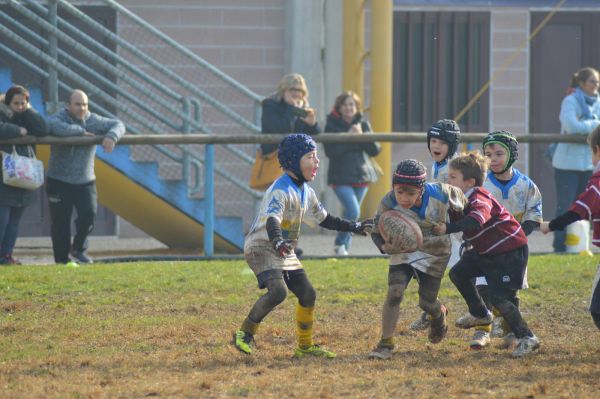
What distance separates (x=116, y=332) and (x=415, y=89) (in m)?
9.32

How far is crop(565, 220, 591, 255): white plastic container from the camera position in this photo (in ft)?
44.2

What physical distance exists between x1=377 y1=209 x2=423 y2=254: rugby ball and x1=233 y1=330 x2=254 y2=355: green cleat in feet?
3.53

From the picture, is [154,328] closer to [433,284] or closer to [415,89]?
[433,284]

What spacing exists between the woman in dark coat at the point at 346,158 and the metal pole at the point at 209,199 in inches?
45.3

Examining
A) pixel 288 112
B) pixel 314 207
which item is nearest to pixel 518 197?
pixel 314 207

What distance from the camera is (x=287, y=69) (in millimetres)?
16922

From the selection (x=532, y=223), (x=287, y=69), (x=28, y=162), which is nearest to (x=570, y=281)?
(x=532, y=223)

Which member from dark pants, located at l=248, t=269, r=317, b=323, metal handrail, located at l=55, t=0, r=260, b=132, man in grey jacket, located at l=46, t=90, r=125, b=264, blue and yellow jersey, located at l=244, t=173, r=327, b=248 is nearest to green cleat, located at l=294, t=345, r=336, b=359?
dark pants, located at l=248, t=269, r=317, b=323

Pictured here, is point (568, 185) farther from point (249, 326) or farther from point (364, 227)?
point (249, 326)

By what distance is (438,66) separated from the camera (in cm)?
1761

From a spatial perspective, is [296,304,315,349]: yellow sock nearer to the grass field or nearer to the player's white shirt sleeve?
the grass field

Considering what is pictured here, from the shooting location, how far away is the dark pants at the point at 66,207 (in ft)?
40.9

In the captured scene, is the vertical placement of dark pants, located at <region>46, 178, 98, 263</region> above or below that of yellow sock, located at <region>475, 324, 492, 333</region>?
above

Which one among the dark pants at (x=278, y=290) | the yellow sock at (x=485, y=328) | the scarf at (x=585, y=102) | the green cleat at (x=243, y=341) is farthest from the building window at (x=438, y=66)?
the green cleat at (x=243, y=341)
